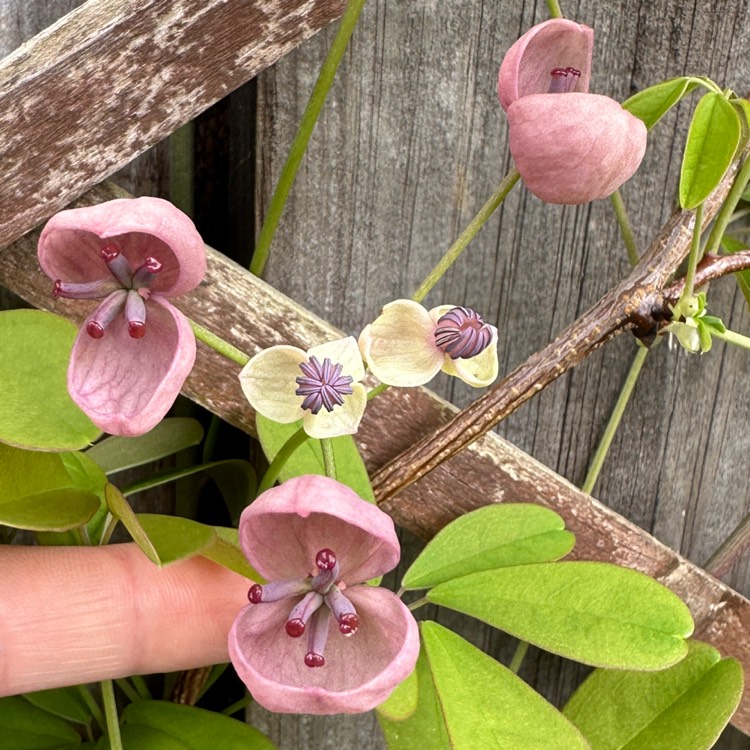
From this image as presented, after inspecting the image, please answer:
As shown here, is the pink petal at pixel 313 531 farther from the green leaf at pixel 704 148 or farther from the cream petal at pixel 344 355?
the green leaf at pixel 704 148

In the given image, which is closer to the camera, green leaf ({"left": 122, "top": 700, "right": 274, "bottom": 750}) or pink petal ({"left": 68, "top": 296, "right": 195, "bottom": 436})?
pink petal ({"left": 68, "top": 296, "right": 195, "bottom": 436})

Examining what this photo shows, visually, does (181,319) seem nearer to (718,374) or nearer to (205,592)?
(205,592)

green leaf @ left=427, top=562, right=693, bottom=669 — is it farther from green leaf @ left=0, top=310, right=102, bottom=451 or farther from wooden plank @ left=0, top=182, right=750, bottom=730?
green leaf @ left=0, top=310, right=102, bottom=451

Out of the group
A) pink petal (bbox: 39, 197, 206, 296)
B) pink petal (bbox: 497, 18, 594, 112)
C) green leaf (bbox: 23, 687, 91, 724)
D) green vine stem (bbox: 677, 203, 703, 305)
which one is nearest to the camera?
pink petal (bbox: 39, 197, 206, 296)

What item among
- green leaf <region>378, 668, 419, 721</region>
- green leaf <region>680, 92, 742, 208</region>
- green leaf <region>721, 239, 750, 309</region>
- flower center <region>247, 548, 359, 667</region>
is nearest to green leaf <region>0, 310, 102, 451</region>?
flower center <region>247, 548, 359, 667</region>

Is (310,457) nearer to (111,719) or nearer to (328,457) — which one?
(328,457)

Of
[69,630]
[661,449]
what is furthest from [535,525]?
[69,630]

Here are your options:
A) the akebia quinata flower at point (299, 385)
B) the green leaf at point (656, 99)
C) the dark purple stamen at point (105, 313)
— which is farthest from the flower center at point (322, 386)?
the green leaf at point (656, 99)
